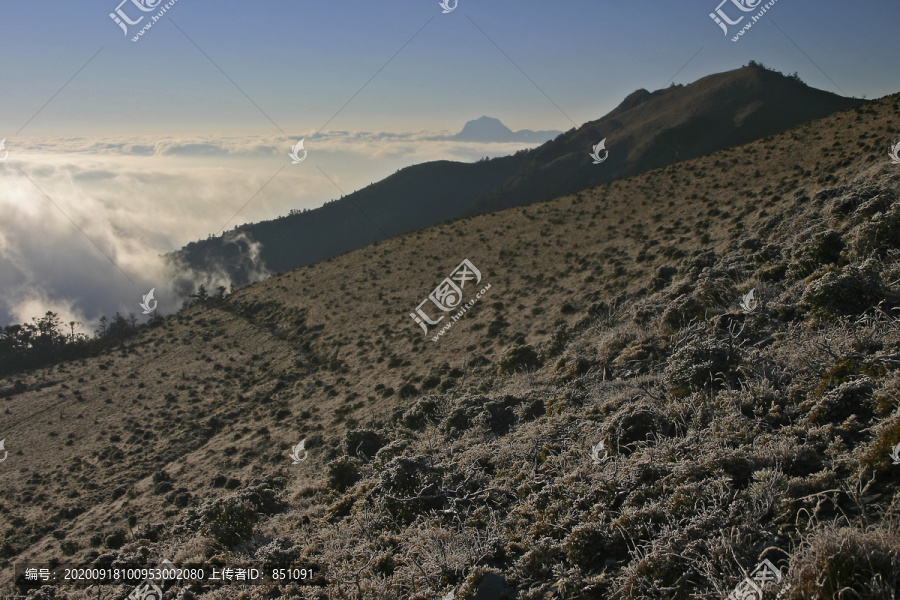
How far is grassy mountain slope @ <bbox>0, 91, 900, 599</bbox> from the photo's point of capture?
400cm

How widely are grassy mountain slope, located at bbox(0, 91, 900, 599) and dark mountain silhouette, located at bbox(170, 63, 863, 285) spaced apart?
5637cm

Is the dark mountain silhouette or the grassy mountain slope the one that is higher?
the dark mountain silhouette

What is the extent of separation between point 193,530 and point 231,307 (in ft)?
95.3

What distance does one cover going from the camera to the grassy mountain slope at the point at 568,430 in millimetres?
4004

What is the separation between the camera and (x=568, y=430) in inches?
280

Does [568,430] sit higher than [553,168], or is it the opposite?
[553,168]

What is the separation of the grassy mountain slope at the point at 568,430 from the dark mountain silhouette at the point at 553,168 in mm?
56368

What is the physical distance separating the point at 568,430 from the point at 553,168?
101205 mm

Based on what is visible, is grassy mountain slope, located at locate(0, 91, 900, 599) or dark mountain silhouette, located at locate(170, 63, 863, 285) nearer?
grassy mountain slope, located at locate(0, 91, 900, 599)

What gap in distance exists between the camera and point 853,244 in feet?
28.9

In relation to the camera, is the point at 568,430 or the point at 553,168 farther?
the point at 553,168

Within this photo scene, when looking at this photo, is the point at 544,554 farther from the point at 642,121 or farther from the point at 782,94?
the point at 642,121

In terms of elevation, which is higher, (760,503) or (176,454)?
(176,454)

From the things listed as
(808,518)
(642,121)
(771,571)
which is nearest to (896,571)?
(771,571)
